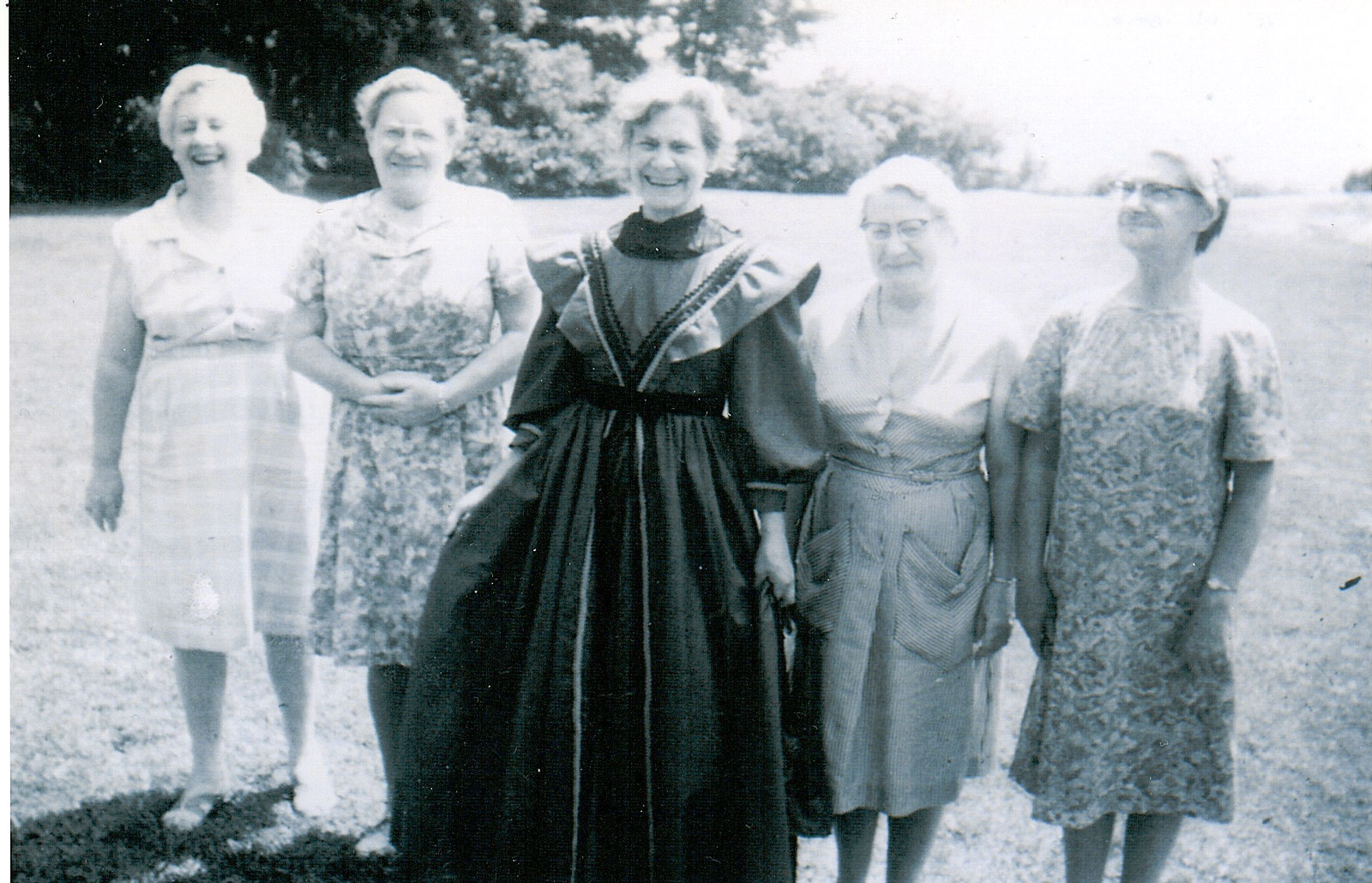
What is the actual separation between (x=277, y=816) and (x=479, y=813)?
99 cm

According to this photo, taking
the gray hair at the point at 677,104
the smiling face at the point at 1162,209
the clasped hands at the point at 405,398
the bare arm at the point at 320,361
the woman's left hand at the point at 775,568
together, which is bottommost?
the woman's left hand at the point at 775,568

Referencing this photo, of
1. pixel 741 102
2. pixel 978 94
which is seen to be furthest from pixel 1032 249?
pixel 741 102

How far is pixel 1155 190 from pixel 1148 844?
1.46 meters

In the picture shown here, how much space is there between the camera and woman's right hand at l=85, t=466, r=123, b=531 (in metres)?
3.00

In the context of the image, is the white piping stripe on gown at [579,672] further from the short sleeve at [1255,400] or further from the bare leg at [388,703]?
the short sleeve at [1255,400]

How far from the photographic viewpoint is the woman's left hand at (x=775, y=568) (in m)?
2.29

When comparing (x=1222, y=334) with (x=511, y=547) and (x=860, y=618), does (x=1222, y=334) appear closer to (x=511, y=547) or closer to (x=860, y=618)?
(x=860, y=618)

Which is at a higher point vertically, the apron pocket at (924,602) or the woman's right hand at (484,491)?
the woman's right hand at (484,491)

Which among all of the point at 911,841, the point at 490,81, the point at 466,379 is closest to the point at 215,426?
the point at 466,379

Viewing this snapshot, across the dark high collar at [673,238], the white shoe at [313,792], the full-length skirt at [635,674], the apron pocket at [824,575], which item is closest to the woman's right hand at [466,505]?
the full-length skirt at [635,674]

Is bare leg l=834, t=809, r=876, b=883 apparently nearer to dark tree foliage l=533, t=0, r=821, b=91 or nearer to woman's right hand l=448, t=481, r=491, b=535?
→ woman's right hand l=448, t=481, r=491, b=535

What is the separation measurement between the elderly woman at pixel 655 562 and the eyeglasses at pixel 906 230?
174 mm

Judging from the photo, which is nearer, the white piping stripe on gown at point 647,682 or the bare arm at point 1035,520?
the white piping stripe on gown at point 647,682

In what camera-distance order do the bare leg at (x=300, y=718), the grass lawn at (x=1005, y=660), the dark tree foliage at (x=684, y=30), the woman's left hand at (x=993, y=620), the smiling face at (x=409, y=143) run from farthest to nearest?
the dark tree foliage at (x=684, y=30) → the bare leg at (x=300, y=718) → the grass lawn at (x=1005, y=660) → the smiling face at (x=409, y=143) → the woman's left hand at (x=993, y=620)
